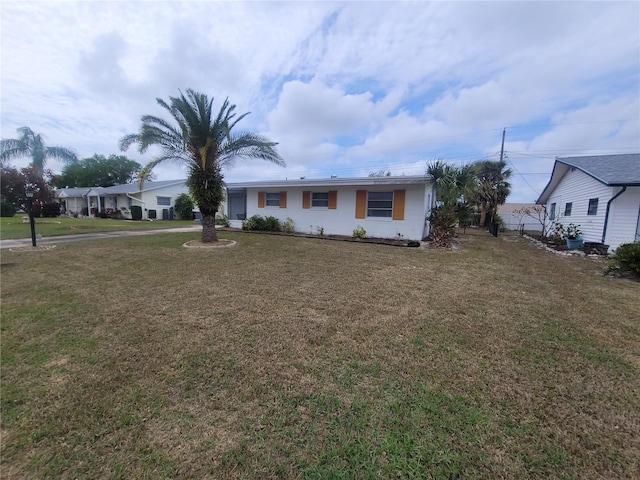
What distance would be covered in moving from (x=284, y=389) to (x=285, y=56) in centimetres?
1152

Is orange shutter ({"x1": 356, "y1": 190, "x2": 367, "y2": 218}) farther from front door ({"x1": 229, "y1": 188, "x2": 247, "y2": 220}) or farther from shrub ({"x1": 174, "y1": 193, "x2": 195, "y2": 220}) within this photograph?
shrub ({"x1": 174, "y1": 193, "x2": 195, "y2": 220})

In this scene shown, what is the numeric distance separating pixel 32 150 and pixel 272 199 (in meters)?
18.2

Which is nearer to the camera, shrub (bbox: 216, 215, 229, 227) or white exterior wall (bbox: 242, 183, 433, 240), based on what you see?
white exterior wall (bbox: 242, 183, 433, 240)

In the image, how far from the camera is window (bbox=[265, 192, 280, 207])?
14952mm

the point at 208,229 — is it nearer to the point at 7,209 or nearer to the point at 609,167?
the point at 609,167

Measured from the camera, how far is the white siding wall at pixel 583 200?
10523 mm

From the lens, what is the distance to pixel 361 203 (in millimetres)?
12555

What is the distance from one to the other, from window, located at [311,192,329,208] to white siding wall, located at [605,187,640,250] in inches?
439

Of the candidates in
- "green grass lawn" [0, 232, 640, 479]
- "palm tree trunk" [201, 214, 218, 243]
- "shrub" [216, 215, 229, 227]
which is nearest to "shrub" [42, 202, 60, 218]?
"shrub" [216, 215, 229, 227]

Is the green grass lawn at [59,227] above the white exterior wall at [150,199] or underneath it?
underneath

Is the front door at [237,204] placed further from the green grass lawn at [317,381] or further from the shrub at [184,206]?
the green grass lawn at [317,381]

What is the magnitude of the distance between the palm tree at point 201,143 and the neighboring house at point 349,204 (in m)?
3.47

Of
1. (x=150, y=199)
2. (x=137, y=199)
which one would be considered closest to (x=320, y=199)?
(x=150, y=199)

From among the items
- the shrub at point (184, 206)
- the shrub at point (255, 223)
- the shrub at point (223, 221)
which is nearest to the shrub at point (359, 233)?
the shrub at point (255, 223)
